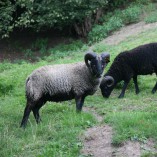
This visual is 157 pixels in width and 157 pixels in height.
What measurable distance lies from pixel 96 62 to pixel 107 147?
267 centimetres

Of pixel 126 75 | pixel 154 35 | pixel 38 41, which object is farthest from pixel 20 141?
pixel 38 41

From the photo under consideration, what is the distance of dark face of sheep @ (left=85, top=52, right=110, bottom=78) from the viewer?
1020 cm

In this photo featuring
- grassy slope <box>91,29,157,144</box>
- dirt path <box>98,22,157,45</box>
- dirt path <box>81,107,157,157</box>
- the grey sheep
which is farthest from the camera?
dirt path <box>98,22,157,45</box>

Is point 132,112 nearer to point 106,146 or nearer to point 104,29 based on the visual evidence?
point 106,146

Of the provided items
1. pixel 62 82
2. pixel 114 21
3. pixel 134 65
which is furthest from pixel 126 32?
pixel 62 82

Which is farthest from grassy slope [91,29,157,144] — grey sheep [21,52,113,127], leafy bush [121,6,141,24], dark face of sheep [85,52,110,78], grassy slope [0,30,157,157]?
leafy bush [121,6,141,24]

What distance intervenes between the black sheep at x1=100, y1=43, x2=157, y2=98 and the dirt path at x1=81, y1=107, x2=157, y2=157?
4136 mm

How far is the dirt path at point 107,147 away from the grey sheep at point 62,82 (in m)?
1.73

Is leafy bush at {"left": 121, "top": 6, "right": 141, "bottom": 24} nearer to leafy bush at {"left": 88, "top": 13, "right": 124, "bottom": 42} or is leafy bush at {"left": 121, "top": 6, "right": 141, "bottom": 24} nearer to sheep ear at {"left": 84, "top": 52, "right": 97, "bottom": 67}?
leafy bush at {"left": 88, "top": 13, "right": 124, "bottom": 42}

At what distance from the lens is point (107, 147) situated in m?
8.27

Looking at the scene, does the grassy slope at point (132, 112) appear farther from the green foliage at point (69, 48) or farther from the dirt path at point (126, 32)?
the green foliage at point (69, 48)

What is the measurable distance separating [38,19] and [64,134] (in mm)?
14437

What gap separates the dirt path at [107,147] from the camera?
26.1 ft

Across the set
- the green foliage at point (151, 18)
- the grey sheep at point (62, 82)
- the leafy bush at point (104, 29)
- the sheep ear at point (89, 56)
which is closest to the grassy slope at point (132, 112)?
the grey sheep at point (62, 82)
